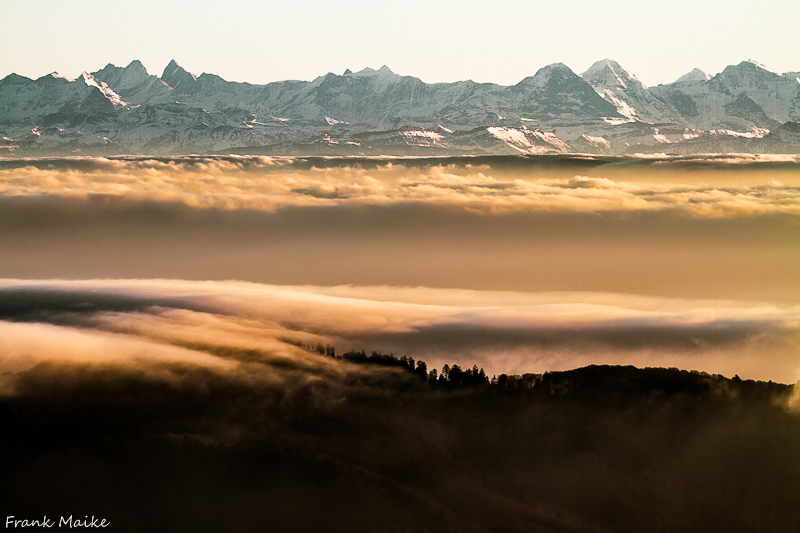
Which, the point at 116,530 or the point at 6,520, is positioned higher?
the point at 6,520

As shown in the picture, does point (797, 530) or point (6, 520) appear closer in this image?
point (6, 520)

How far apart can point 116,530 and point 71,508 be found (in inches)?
542

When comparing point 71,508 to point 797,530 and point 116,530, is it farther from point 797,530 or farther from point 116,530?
point 797,530

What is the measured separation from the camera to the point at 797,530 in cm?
19988

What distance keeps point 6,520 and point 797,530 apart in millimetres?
210508

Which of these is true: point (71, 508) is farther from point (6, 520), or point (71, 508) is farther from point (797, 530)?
point (797, 530)

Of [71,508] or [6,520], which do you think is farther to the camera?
[71,508]

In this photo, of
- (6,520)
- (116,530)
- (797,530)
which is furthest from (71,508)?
(797,530)

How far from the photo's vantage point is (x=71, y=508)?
194 meters

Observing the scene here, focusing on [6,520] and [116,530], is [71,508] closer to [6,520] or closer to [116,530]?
[116,530]

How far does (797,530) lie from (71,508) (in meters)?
206

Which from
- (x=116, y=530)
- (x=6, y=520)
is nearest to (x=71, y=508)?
(x=116, y=530)

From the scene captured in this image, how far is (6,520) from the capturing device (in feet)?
535
